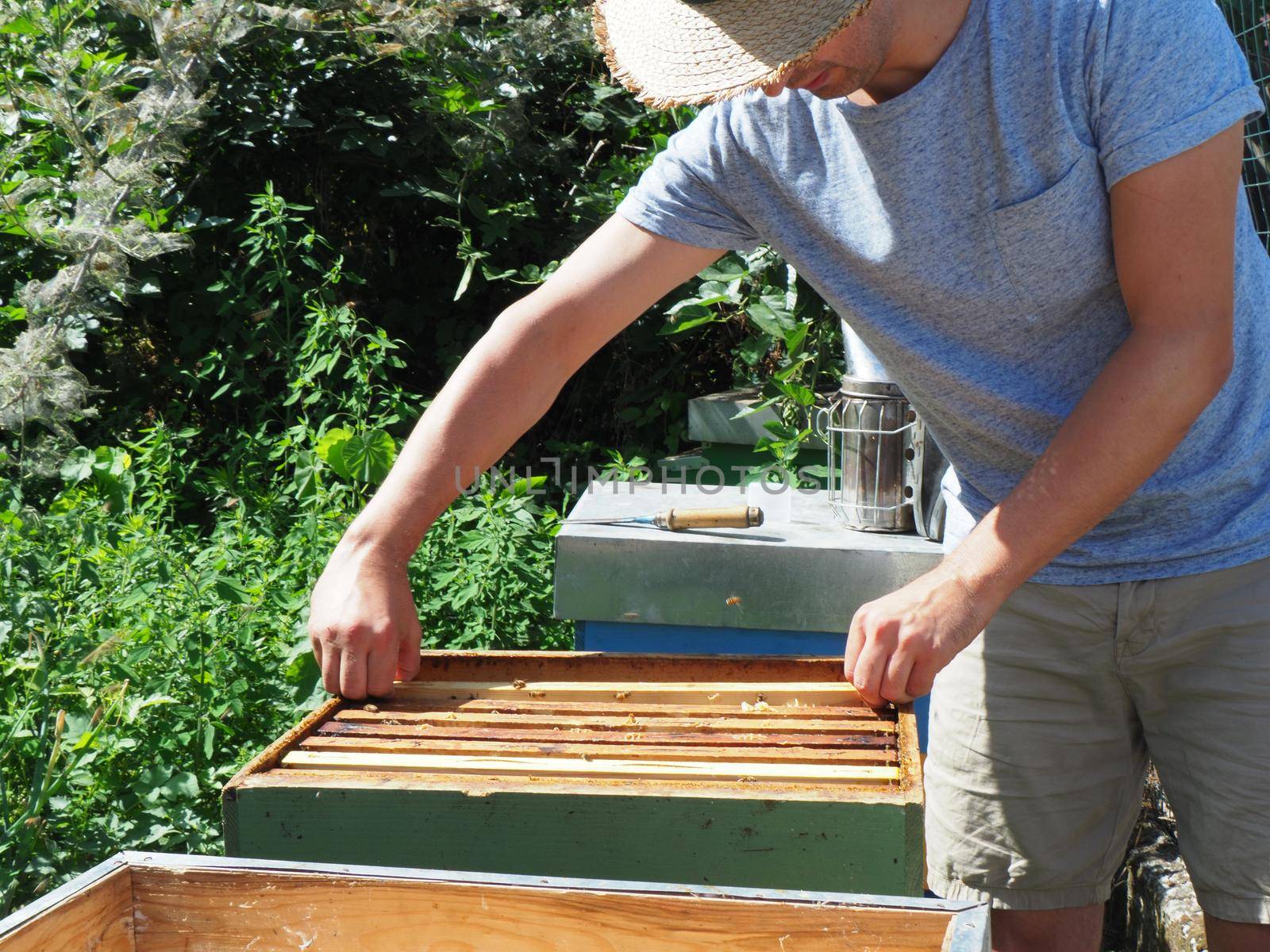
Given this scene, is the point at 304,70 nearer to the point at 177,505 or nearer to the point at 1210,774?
the point at 177,505

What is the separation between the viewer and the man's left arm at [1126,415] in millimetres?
1203

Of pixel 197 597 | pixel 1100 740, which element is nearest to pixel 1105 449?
pixel 1100 740

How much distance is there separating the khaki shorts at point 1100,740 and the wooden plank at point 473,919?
2.37 ft

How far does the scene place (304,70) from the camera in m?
3.90

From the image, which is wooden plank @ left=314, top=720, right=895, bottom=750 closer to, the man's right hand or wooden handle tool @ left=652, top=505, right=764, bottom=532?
the man's right hand

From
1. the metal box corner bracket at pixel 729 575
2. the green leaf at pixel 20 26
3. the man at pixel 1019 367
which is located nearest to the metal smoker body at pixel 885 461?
the metal box corner bracket at pixel 729 575

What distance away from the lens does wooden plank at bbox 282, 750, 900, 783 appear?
119 cm

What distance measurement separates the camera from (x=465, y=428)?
1.52 m

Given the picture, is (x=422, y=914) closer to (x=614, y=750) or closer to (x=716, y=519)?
(x=614, y=750)

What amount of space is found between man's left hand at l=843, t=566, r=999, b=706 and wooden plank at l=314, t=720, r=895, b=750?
0.07 metres

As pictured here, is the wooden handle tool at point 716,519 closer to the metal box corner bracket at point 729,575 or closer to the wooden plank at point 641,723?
the metal box corner bracket at point 729,575

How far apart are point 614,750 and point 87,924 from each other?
0.53 metres

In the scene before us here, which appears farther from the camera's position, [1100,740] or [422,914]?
[1100,740]

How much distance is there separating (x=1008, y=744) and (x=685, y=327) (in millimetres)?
1921
